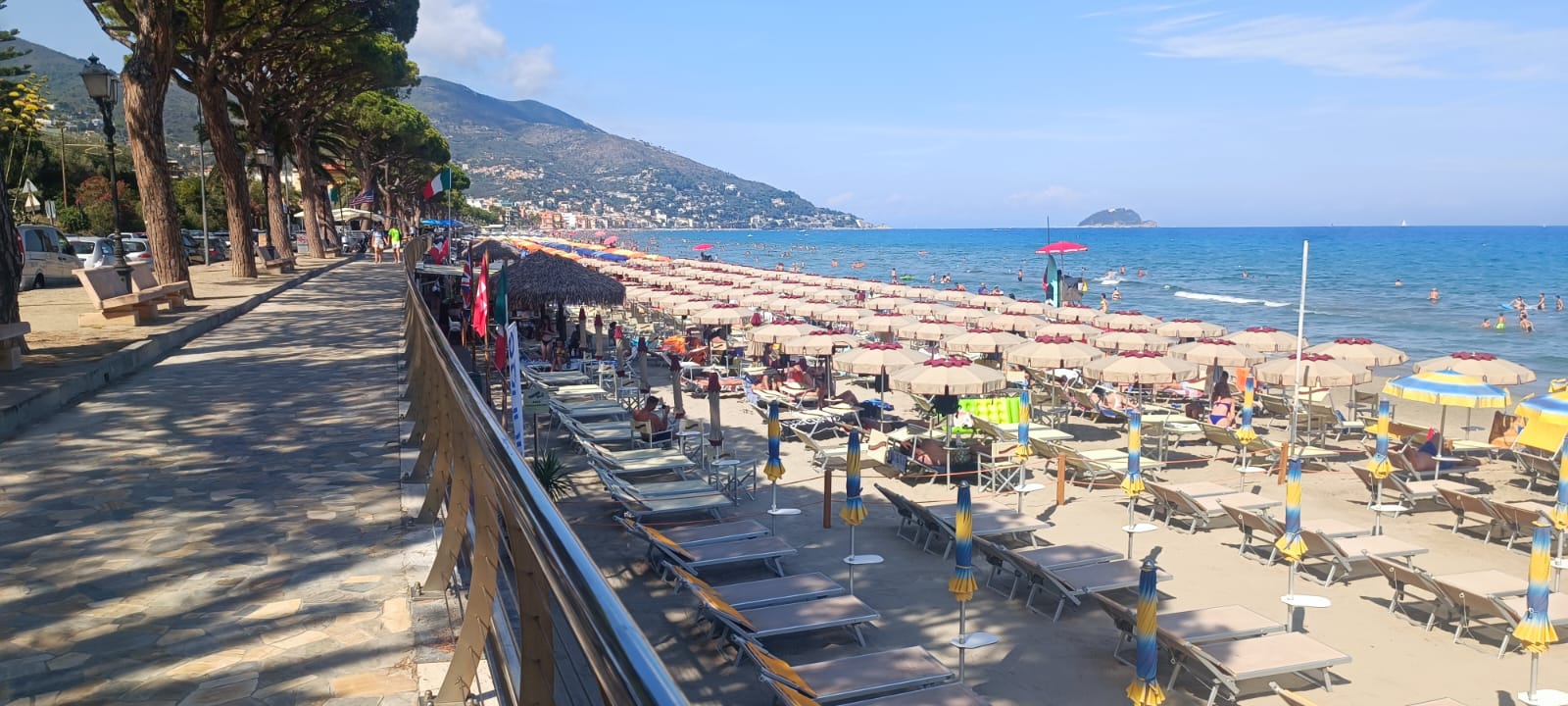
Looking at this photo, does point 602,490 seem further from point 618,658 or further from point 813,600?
point 618,658

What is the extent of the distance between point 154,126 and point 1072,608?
14.1 metres

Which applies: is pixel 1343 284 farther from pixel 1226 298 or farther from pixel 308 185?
pixel 308 185

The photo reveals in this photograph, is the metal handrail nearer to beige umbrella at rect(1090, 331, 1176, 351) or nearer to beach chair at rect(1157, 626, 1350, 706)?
beach chair at rect(1157, 626, 1350, 706)

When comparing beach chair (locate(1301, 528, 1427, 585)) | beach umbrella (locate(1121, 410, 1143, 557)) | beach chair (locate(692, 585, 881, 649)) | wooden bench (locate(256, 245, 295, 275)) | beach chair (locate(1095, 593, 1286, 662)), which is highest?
wooden bench (locate(256, 245, 295, 275))

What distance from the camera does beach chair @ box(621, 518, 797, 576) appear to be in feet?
24.1

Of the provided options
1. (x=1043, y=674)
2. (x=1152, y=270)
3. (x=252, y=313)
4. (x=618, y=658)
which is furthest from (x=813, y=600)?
(x=1152, y=270)

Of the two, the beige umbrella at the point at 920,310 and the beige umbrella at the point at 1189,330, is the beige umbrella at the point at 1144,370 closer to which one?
the beige umbrella at the point at 1189,330

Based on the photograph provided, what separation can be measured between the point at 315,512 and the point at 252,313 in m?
11.6

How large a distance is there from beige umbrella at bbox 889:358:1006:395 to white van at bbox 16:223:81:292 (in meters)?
17.7

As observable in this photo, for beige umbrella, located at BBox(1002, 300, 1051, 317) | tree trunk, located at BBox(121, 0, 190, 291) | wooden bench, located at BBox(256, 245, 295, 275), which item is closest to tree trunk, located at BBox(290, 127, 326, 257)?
wooden bench, located at BBox(256, 245, 295, 275)

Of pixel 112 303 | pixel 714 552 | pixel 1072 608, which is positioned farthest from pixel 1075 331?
pixel 112 303

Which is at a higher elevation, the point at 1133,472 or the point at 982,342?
the point at 982,342

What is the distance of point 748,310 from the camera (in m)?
19.0

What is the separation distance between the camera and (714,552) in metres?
7.53
